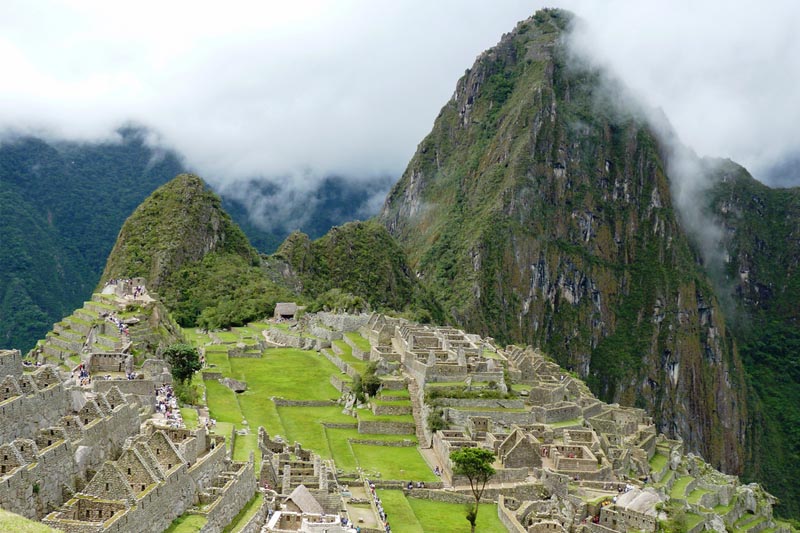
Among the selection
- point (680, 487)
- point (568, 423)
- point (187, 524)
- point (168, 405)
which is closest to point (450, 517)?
point (168, 405)

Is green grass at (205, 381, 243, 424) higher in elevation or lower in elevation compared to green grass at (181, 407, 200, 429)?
lower

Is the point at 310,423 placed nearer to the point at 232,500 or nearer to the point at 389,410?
the point at 389,410

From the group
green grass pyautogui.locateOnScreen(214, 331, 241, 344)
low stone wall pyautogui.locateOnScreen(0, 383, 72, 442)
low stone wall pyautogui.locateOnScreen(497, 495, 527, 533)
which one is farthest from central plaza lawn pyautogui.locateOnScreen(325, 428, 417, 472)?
green grass pyautogui.locateOnScreen(214, 331, 241, 344)

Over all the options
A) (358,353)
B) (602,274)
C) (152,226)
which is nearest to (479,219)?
(602,274)

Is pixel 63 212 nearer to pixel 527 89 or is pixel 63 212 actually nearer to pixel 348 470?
pixel 348 470

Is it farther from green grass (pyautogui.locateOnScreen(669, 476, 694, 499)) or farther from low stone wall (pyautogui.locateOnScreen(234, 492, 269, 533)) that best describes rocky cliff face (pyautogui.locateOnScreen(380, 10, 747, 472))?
low stone wall (pyautogui.locateOnScreen(234, 492, 269, 533))

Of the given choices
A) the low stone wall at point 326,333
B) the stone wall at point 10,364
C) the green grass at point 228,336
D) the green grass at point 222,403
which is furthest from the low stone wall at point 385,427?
the green grass at point 228,336

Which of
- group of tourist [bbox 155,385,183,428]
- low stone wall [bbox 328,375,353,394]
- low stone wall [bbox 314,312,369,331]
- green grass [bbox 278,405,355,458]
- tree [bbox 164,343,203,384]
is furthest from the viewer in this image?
low stone wall [bbox 314,312,369,331]
